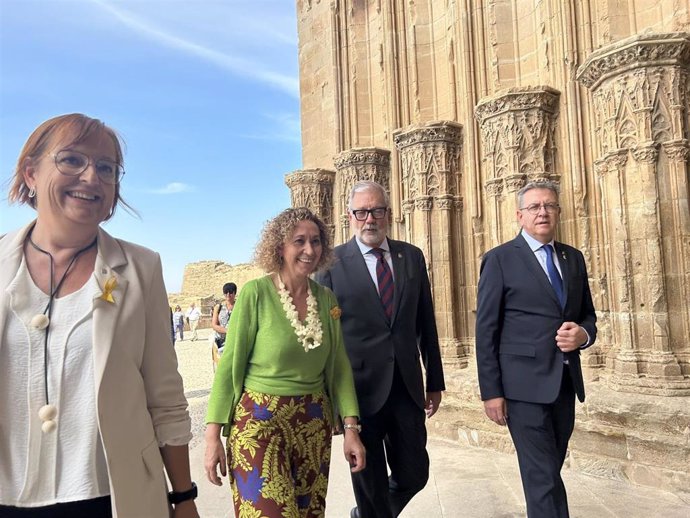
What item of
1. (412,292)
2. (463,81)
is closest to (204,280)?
(463,81)

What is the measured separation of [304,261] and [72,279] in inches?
48.3

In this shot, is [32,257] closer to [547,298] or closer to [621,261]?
[547,298]

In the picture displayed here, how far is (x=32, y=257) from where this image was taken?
1440mm

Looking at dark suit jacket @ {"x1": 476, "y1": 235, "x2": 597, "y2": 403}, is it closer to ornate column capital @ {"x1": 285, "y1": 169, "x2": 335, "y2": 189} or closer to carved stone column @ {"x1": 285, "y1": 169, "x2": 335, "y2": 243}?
carved stone column @ {"x1": 285, "y1": 169, "x2": 335, "y2": 243}

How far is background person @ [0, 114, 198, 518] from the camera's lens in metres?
1.34

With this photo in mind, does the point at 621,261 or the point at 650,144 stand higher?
the point at 650,144

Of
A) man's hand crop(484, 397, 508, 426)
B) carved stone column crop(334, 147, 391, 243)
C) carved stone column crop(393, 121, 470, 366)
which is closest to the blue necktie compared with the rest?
man's hand crop(484, 397, 508, 426)

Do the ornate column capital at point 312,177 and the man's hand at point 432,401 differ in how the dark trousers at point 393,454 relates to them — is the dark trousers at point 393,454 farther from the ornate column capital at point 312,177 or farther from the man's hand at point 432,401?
the ornate column capital at point 312,177

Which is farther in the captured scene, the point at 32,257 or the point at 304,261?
the point at 304,261

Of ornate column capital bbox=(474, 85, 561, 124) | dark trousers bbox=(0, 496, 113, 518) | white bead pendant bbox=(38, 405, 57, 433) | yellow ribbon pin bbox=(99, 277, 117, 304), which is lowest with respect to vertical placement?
dark trousers bbox=(0, 496, 113, 518)

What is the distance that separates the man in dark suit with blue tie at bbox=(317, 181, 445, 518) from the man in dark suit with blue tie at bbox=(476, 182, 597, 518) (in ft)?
1.35

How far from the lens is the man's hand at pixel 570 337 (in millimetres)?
2824

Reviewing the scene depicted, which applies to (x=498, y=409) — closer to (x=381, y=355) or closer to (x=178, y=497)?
(x=381, y=355)

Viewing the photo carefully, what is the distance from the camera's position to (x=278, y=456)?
229 cm
